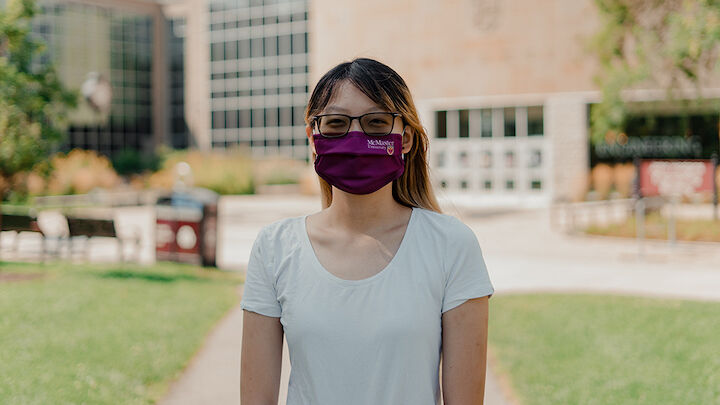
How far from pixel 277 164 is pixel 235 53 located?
13098 millimetres

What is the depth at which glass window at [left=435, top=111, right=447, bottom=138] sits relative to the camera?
118 feet

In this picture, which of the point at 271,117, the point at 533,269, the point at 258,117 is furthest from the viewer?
the point at 258,117

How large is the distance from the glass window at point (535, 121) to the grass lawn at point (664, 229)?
14.3 m

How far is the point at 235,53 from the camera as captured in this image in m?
51.1

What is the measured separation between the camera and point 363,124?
2184 millimetres

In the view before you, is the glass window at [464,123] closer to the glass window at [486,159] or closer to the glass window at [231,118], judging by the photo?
the glass window at [486,159]

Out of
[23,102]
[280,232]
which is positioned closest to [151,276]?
[23,102]

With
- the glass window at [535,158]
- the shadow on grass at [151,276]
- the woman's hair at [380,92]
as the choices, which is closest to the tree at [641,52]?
the shadow on grass at [151,276]

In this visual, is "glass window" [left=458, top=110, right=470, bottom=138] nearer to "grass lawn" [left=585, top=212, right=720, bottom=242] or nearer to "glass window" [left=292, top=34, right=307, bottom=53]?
"grass lawn" [left=585, top=212, right=720, bottom=242]

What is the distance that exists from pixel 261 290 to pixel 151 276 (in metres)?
9.68

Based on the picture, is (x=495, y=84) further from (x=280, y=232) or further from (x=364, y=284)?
(x=364, y=284)

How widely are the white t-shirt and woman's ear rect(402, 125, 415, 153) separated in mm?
278

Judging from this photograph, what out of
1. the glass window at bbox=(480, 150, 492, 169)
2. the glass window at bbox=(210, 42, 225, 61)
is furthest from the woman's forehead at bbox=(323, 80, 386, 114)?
the glass window at bbox=(210, 42, 225, 61)

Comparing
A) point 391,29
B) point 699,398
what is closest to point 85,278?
point 699,398
